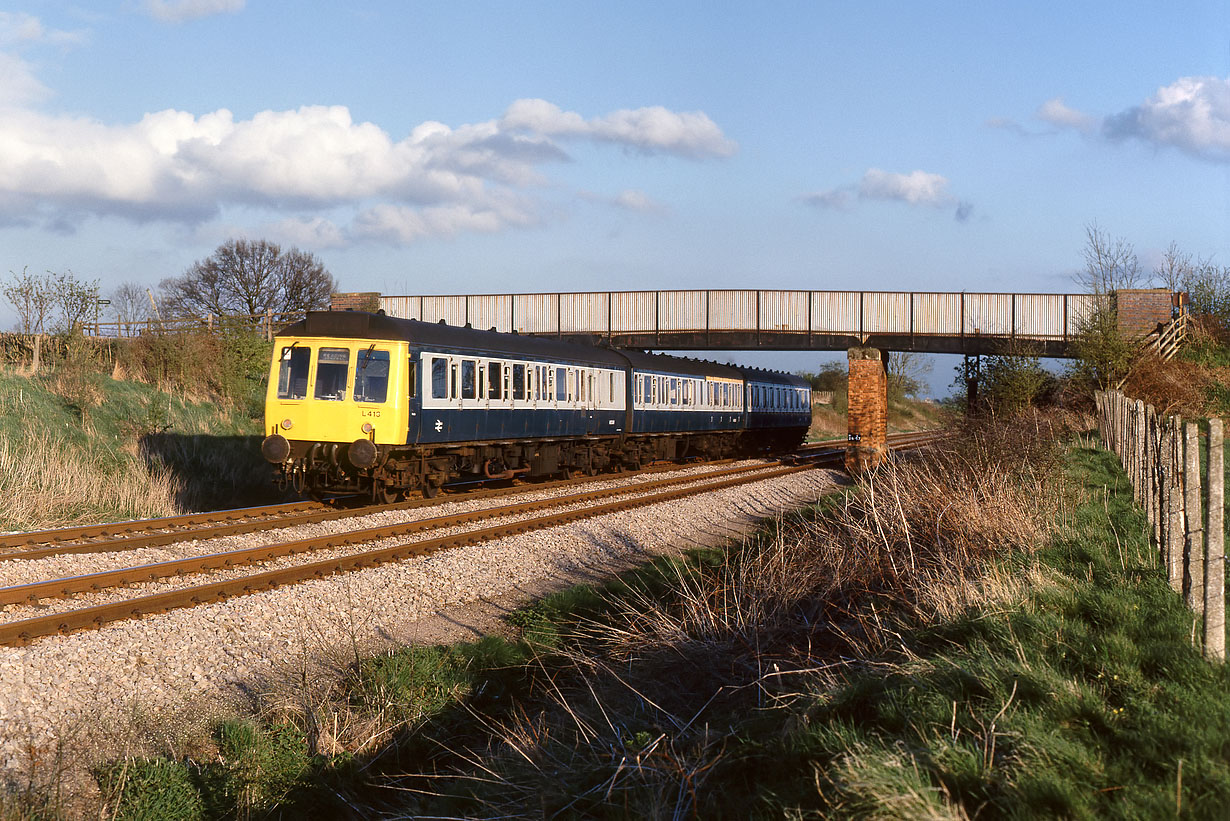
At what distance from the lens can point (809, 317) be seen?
31641mm

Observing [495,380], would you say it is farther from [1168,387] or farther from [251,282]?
[251,282]

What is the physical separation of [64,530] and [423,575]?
5.03 m

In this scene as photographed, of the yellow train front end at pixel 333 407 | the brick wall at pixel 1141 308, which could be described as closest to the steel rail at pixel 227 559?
the yellow train front end at pixel 333 407

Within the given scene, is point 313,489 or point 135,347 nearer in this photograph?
point 313,489

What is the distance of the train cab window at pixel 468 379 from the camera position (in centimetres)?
1697

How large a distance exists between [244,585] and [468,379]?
824cm

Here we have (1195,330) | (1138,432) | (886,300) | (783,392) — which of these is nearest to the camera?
(1138,432)

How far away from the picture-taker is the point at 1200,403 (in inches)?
1114

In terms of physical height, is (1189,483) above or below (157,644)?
above

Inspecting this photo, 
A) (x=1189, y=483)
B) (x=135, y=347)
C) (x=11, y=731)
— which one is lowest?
(x=11, y=731)

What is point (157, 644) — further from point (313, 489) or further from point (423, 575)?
point (313, 489)

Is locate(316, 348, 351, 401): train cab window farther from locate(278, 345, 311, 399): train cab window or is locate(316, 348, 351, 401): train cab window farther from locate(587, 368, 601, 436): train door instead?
locate(587, 368, 601, 436): train door

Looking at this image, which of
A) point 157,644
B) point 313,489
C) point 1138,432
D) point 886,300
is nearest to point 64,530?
point 313,489

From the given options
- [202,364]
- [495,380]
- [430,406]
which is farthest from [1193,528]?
[202,364]
